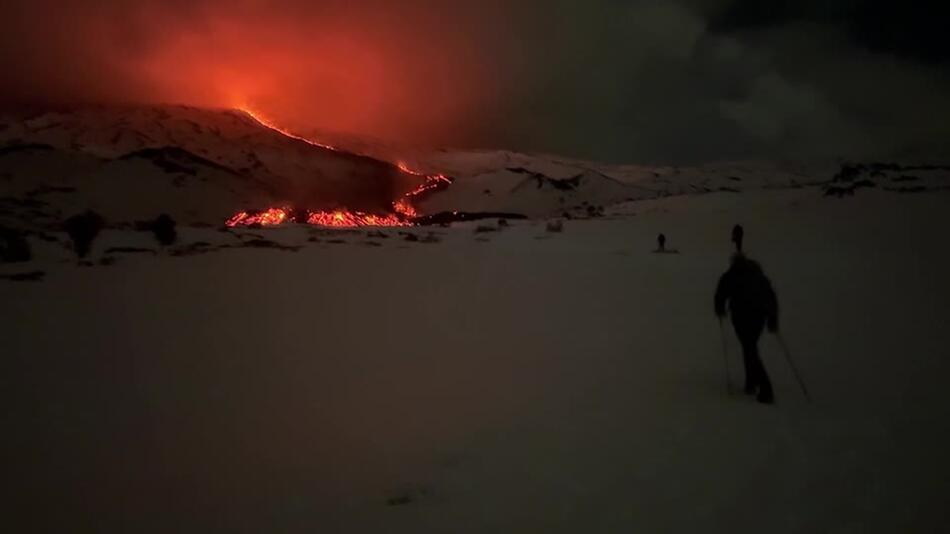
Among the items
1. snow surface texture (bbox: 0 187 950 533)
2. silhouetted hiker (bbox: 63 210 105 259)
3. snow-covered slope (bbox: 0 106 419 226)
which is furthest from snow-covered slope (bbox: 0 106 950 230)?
snow surface texture (bbox: 0 187 950 533)

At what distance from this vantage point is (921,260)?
2273 cm

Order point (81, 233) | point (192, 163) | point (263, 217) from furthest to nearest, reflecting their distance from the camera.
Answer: point (192, 163) < point (263, 217) < point (81, 233)

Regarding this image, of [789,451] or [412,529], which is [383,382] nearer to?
[412,529]

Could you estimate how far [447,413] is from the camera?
647 centimetres

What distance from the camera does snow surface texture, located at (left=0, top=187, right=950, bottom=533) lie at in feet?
14.4

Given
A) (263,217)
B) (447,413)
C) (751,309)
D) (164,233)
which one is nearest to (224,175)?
(263,217)

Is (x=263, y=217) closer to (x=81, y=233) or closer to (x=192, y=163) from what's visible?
(x=81, y=233)

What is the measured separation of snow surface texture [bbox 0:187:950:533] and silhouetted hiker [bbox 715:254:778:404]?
0.49 metres

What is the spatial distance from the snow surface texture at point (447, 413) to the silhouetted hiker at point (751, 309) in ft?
1.61

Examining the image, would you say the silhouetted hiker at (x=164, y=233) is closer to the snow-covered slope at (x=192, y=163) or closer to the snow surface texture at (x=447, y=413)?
the snow surface texture at (x=447, y=413)

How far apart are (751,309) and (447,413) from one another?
3.99 m

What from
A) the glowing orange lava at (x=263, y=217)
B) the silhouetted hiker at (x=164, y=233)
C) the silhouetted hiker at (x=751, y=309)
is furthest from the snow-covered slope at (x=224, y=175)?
the silhouetted hiker at (x=751, y=309)

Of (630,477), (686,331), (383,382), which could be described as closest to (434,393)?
(383,382)

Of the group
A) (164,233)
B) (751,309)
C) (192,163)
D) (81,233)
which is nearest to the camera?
(751,309)
